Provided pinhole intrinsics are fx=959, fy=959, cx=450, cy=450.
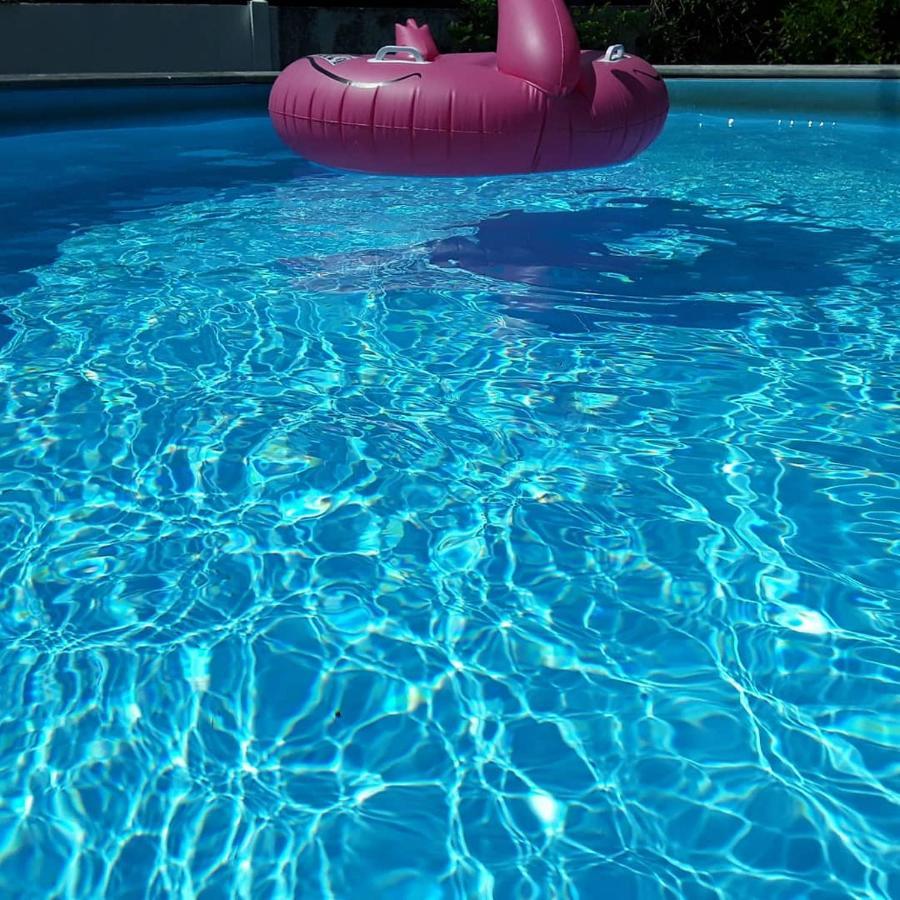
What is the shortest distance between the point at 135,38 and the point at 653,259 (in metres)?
7.96

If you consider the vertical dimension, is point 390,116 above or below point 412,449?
above

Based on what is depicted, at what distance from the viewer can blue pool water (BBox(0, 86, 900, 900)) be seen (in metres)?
1.77

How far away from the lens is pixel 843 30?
1210cm

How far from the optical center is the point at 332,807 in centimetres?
183

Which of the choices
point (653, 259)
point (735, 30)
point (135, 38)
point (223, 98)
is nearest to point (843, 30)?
point (735, 30)

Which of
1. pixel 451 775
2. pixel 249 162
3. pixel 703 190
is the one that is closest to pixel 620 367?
pixel 451 775

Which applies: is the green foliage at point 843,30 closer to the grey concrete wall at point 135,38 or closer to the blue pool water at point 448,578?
the grey concrete wall at point 135,38

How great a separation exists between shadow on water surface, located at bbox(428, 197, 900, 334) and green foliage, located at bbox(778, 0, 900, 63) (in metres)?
7.29

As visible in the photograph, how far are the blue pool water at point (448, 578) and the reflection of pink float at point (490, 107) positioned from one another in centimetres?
59

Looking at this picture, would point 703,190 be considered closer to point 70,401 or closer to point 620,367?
point 620,367

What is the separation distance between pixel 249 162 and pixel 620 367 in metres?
5.51

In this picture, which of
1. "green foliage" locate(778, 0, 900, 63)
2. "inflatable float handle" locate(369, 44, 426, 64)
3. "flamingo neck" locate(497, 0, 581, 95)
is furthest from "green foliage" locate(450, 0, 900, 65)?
"flamingo neck" locate(497, 0, 581, 95)

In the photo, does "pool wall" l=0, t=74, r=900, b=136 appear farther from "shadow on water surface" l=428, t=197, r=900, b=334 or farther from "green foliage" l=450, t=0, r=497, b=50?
"shadow on water surface" l=428, t=197, r=900, b=334

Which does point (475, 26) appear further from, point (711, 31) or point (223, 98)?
point (223, 98)
